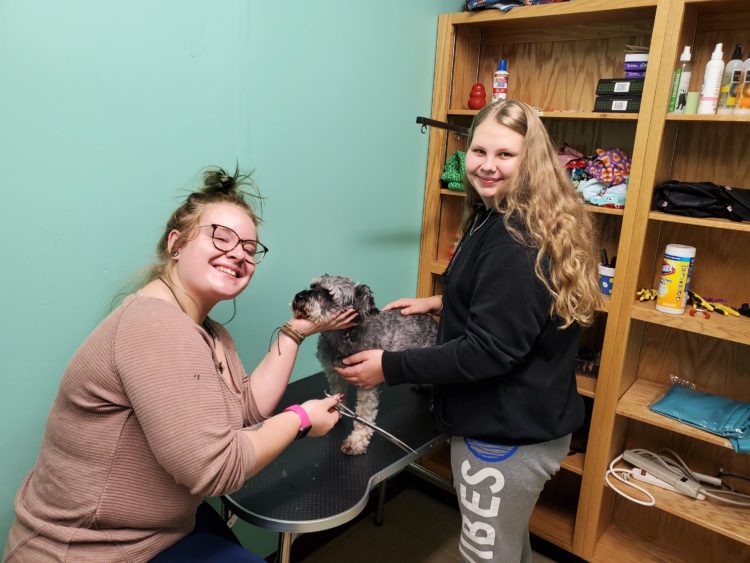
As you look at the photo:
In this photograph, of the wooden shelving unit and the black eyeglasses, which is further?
the wooden shelving unit

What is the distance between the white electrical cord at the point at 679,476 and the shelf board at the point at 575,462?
10 centimetres

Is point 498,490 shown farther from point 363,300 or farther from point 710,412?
point 710,412

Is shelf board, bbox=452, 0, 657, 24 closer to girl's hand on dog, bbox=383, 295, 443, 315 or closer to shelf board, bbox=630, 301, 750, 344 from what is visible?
shelf board, bbox=630, 301, 750, 344

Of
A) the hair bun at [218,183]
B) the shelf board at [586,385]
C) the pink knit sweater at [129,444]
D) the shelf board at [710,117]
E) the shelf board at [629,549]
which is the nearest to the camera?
the pink knit sweater at [129,444]

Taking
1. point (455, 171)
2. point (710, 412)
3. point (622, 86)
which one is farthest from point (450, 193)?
point (710, 412)

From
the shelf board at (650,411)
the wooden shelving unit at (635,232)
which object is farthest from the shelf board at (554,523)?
the shelf board at (650,411)

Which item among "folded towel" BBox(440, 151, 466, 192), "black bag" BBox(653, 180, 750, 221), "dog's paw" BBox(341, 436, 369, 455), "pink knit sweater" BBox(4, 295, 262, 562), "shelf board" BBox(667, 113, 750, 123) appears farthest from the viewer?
"folded towel" BBox(440, 151, 466, 192)

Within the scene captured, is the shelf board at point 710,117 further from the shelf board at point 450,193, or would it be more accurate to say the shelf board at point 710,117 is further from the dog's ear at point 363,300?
the dog's ear at point 363,300

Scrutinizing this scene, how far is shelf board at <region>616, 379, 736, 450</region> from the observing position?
1919mm

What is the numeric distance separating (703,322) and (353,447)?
1.29 meters

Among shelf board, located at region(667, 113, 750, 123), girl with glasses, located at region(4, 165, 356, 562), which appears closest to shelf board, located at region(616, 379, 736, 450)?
shelf board, located at region(667, 113, 750, 123)

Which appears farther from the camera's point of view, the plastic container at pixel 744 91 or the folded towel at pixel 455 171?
the folded towel at pixel 455 171

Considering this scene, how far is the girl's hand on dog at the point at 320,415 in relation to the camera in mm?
1335

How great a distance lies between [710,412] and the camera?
200cm
